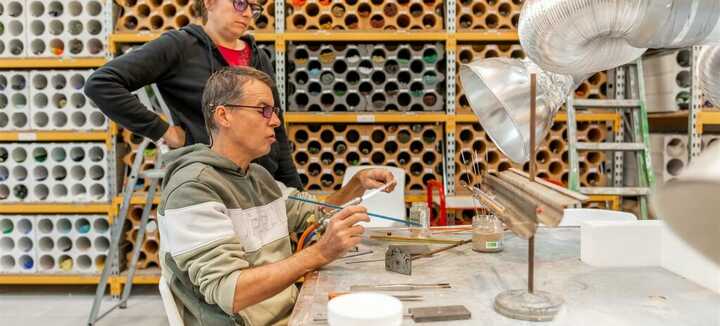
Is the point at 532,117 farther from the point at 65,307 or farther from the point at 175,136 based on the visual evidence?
the point at 65,307

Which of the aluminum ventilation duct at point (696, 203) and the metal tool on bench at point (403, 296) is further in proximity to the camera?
the metal tool on bench at point (403, 296)

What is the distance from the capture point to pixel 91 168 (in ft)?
10.3

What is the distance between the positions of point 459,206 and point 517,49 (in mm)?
995

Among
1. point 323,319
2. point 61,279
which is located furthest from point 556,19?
point 61,279

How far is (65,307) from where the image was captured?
2.97m

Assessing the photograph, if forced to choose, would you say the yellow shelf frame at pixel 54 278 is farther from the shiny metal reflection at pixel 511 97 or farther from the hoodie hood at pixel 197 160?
the shiny metal reflection at pixel 511 97

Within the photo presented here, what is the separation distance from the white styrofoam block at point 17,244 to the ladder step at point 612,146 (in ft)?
10.2

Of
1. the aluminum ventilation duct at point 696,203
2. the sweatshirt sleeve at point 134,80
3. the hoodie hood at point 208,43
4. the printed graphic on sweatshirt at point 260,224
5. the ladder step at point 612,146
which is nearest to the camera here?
the aluminum ventilation duct at point 696,203

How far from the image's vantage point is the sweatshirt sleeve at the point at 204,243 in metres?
1.10

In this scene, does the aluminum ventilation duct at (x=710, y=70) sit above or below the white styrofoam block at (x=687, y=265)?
above

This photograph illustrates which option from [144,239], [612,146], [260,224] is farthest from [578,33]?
[144,239]

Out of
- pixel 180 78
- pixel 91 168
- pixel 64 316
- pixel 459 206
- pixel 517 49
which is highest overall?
pixel 517 49

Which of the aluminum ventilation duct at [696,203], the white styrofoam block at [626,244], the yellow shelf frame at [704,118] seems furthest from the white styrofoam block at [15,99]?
the yellow shelf frame at [704,118]

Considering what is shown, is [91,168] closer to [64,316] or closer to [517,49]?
[64,316]
